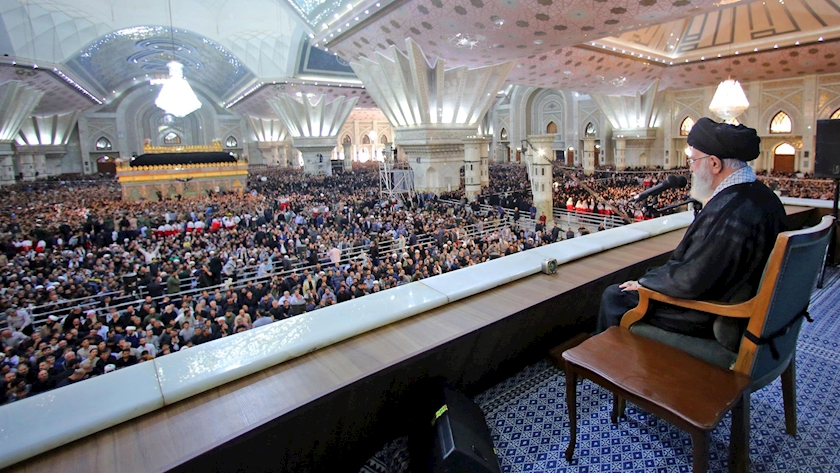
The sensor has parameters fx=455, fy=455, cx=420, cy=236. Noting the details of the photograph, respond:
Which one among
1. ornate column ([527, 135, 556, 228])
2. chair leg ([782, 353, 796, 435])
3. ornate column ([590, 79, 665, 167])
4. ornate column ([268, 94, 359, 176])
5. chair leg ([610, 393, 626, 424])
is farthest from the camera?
ornate column ([268, 94, 359, 176])

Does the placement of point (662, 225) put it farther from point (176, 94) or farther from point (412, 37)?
point (176, 94)

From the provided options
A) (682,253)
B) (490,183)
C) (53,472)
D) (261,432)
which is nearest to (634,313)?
(682,253)

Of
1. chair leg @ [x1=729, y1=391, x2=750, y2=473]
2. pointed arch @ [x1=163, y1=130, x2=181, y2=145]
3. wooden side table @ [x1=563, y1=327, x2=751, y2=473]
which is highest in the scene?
pointed arch @ [x1=163, y1=130, x2=181, y2=145]

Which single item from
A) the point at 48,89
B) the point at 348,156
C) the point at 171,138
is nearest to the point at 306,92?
the point at 48,89

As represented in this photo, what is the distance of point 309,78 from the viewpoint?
73.5 feet

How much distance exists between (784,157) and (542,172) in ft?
52.7

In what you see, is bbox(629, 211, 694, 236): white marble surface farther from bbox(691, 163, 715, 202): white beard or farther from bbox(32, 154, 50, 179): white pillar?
bbox(32, 154, 50, 179): white pillar

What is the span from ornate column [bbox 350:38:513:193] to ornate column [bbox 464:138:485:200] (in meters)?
0.17

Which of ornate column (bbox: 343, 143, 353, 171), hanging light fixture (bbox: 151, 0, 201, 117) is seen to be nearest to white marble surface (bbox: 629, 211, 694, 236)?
hanging light fixture (bbox: 151, 0, 201, 117)

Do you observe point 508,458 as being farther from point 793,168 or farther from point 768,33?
A: point 793,168

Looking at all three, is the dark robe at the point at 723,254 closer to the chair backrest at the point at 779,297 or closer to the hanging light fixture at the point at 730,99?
the chair backrest at the point at 779,297

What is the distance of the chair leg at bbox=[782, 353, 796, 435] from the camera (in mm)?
1902

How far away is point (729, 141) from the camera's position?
181 cm

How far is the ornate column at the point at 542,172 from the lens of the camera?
1117 cm
